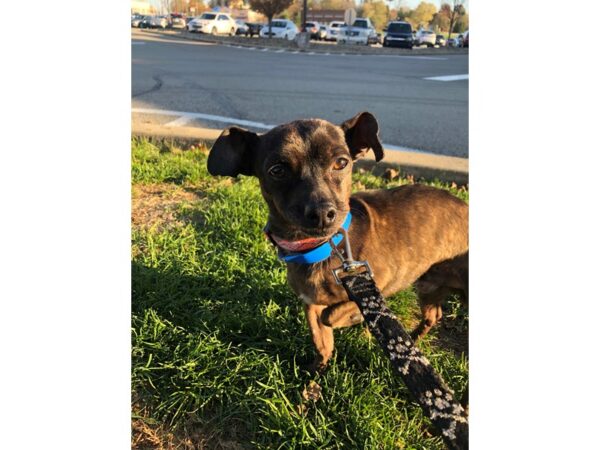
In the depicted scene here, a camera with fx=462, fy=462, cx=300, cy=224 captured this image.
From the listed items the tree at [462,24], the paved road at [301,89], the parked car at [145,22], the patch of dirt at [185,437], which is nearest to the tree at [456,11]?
the tree at [462,24]

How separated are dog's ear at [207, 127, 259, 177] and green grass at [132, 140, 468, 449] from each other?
87cm

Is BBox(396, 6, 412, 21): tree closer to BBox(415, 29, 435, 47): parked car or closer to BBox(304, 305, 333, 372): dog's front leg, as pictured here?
BBox(415, 29, 435, 47): parked car

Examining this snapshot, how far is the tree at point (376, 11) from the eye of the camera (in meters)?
2.65

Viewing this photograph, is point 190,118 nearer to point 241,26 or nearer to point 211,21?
point 241,26

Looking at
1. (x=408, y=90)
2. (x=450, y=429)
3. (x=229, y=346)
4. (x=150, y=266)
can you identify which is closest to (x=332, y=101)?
(x=408, y=90)

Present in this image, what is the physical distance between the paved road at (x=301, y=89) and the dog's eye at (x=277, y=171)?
2938 millimetres

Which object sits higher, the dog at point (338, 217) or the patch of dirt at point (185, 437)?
the dog at point (338, 217)

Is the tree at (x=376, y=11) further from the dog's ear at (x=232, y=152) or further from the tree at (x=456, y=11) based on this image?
the dog's ear at (x=232, y=152)

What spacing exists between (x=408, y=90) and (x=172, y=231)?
645cm

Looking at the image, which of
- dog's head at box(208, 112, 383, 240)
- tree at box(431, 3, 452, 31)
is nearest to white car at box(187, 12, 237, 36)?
dog's head at box(208, 112, 383, 240)

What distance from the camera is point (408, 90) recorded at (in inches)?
337

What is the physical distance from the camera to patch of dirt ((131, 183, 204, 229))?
11.6 feet

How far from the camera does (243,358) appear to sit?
2.35m

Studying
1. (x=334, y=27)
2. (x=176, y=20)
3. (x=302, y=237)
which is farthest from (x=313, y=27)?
(x=302, y=237)
